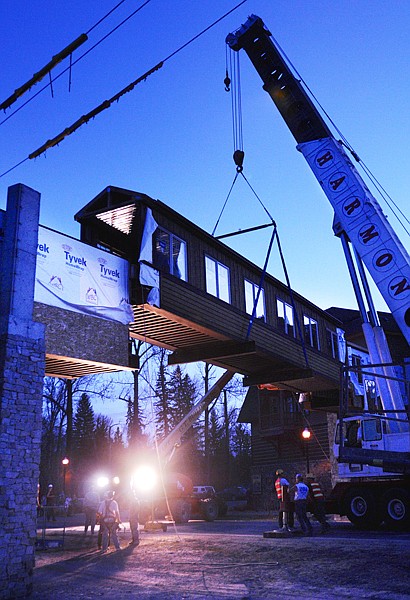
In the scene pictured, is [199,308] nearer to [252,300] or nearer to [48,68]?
[252,300]

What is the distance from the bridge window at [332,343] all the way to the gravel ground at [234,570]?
11.5m

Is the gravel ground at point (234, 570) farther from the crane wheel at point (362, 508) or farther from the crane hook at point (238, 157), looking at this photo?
the crane hook at point (238, 157)

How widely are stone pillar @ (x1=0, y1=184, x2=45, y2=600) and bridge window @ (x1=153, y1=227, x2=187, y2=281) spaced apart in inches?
167

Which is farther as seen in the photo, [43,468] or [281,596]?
[43,468]

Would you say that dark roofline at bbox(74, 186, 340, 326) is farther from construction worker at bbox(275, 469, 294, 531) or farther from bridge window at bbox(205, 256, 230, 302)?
construction worker at bbox(275, 469, 294, 531)

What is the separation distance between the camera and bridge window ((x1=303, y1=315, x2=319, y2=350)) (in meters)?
23.8

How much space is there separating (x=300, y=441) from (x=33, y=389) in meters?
24.5

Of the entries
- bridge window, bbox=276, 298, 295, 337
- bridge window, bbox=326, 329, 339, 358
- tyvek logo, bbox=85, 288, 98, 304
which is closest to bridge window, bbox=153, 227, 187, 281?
tyvek logo, bbox=85, 288, 98, 304

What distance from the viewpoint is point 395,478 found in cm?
1722

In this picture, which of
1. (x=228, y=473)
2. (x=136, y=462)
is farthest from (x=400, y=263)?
(x=228, y=473)

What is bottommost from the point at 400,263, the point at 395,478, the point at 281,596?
the point at 281,596

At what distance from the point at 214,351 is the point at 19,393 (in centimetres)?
918

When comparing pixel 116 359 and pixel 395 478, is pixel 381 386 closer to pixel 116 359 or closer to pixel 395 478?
pixel 395 478

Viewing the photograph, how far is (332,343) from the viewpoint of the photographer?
25.9 metres
